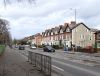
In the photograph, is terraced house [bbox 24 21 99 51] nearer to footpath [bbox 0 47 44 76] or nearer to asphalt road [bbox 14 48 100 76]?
footpath [bbox 0 47 44 76]

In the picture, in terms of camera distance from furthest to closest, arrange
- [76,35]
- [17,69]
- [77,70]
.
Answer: [76,35] → [77,70] → [17,69]

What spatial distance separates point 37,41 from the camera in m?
178

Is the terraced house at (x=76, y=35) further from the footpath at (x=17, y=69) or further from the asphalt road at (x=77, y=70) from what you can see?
the asphalt road at (x=77, y=70)

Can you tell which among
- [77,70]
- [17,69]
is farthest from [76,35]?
[17,69]

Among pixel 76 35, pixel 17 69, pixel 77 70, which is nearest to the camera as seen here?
pixel 17 69

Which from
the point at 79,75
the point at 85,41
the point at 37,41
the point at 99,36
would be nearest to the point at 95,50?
the point at 99,36

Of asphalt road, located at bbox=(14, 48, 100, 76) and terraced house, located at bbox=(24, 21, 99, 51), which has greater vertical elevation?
terraced house, located at bbox=(24, 21, 99, 51)

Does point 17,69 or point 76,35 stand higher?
point 76,35

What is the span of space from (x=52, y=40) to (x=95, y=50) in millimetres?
70268

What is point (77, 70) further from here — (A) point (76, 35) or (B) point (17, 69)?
(A) point (76, 35)

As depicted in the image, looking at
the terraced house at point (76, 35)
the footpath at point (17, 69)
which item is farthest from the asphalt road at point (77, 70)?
the terraced house at point (76, 35)

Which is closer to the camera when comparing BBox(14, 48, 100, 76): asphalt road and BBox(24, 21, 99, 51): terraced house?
BBox(14, 48, 100, 76): asphalt road

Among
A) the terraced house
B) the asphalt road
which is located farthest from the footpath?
the terraced house

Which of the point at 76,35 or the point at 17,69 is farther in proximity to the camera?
the point at 76,35
